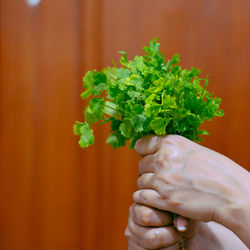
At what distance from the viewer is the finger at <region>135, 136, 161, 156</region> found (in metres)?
0.74

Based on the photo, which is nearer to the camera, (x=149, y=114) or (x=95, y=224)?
(x=149, y=114)

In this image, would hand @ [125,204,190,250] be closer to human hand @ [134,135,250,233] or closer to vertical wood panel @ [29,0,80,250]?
human hand @ [134,135,250,233]

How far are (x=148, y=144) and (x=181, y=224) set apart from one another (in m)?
0.20

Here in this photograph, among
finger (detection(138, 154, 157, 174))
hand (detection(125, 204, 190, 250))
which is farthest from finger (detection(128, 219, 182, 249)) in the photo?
finger (detection(138, 154, 157, 174))

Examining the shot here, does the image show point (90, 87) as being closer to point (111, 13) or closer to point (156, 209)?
point (156, 209)

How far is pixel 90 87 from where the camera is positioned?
73 cm

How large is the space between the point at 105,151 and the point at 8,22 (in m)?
0.74

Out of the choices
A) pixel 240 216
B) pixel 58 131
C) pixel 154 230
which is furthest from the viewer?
pixel 58 131

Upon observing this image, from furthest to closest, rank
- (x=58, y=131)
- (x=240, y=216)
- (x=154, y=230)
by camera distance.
Result: 1. (x=58, y=131)
2. (x=154, y=230)
3. (x=240, y=216)

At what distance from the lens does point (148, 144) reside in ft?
2.47

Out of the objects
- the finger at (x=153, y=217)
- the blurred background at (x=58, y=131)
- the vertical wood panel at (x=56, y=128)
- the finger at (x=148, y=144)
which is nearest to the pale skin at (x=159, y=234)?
the finger at (x=153, y=217)

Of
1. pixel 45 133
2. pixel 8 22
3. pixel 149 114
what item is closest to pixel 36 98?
pixel 45 133

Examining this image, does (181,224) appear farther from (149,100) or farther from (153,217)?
(149,100)

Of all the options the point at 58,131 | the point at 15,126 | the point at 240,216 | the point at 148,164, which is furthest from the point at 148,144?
the point at 15,126
